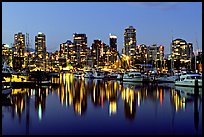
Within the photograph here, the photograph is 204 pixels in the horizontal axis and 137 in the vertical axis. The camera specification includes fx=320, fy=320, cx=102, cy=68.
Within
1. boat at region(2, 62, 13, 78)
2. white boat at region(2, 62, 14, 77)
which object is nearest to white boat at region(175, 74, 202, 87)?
boat at region(2, 62, 13, 78)

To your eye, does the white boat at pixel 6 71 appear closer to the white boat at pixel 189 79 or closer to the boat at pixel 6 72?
the boat at pixel 6 72

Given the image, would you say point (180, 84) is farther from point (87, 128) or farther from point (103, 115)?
point (87, 128)

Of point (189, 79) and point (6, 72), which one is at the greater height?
point (6, 72)

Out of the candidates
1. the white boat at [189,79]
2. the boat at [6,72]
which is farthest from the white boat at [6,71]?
the white boat at [189,79]

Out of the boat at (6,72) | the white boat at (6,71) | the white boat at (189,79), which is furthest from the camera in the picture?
the white boat at (189,79)

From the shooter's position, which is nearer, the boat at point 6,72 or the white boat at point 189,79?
the boat at point 6,72

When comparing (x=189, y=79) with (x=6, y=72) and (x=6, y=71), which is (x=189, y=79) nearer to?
(x=6, y=72)

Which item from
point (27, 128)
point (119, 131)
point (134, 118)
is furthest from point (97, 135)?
point (134, 118)

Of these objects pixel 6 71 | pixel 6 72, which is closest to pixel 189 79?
pixel 6 72

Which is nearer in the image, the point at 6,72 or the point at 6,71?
the point at 6,72

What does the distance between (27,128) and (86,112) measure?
23.8 ft

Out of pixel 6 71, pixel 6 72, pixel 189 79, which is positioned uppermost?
pixel 6 71

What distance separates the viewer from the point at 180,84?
49.8 meters

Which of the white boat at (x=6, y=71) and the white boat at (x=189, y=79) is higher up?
the white boat at (x=6, y=71)
